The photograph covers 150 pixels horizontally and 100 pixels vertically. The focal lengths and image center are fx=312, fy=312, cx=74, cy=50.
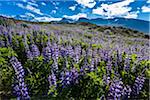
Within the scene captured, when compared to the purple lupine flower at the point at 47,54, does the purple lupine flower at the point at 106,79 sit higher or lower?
lower

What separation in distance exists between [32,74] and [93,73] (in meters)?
1.68

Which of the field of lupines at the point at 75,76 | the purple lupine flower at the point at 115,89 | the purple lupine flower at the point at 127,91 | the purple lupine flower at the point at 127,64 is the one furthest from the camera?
the purple lupine flower at the point at 127,64

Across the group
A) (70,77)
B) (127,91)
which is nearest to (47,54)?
(70,77)

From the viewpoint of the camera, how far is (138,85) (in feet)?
22.4

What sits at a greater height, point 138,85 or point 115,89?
point 115,89

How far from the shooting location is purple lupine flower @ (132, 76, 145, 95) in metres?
6.78

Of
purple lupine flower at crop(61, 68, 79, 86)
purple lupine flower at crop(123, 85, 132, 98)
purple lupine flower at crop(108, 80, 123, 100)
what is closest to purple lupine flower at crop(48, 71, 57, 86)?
purple lupine flower at crop(61, 68, 79, 86)

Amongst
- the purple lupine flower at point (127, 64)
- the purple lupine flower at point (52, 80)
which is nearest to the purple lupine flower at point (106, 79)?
the purple lupine flower at point (52, 80)

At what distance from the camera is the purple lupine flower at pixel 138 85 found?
6780 millimetres

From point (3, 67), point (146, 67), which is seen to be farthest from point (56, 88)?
point (146, 67)

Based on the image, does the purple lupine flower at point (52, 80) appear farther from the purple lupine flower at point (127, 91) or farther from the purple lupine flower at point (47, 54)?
the purple lupine flower at point (127, 91)

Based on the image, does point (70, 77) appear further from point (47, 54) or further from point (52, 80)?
point (47, 54)

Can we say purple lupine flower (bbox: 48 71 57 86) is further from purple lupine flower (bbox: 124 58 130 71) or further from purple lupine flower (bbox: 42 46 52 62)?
purple lupine flower (bbox: 124 58 130 71)

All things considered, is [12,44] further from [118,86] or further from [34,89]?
[118,86]
